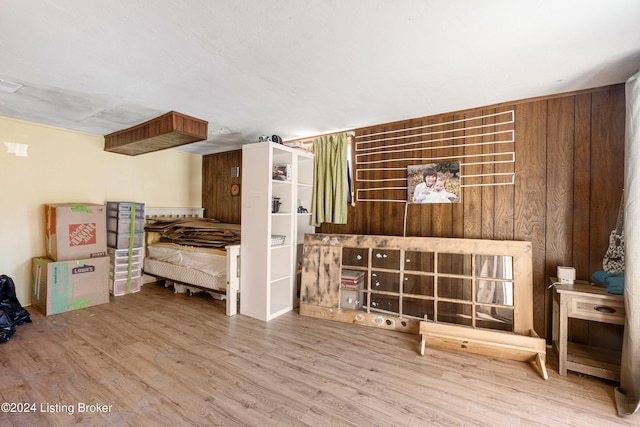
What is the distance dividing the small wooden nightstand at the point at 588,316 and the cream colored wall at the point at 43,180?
5.44 m

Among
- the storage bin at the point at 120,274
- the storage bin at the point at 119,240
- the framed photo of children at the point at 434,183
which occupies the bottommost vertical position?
the storage bin at the point at 120,274

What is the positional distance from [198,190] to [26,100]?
9.00 feet

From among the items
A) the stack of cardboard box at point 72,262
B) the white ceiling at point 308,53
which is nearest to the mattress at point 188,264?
the stack of cardboard box at point 72,262

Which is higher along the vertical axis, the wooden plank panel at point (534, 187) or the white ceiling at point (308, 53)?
the white ceiling at point (308, 53)

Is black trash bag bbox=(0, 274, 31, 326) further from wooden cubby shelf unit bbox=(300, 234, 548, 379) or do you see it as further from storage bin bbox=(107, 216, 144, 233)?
wooden cubby shelf unit bbox=(300, 234, 548, 379)

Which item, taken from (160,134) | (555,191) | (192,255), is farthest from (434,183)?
(192,255)

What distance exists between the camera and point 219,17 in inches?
61.4

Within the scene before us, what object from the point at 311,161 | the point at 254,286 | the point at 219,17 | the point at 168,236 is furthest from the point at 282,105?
the point at 168,236

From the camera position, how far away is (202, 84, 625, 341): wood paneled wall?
7.79 ft

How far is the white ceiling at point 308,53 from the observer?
4.94 feet

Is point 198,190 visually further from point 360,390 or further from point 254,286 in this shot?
point 360,390

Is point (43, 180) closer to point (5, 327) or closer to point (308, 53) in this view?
point (5, 327)

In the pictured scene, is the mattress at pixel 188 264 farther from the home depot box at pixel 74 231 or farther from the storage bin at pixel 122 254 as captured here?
the home depot box at pixel 74 231

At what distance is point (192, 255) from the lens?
156 inches
